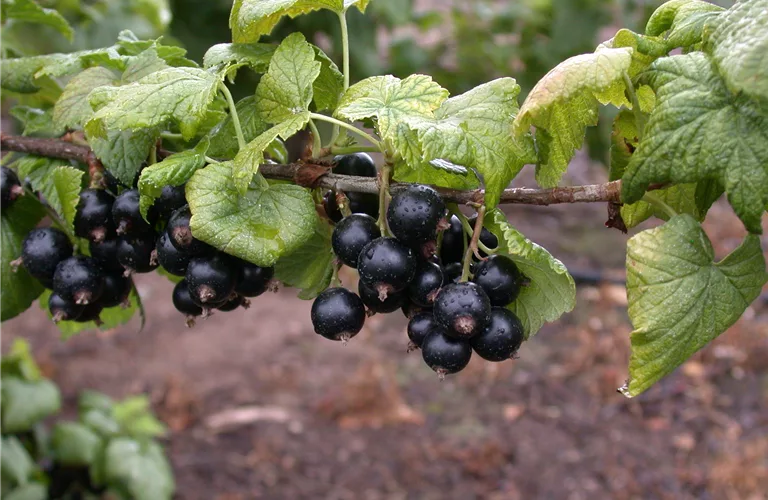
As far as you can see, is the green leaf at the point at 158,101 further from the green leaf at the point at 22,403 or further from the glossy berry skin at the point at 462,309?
the green leaf at the point at 22,403

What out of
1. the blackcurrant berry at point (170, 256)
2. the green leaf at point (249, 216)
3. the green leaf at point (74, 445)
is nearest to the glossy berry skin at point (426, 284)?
the green leaf at point (249, 216)

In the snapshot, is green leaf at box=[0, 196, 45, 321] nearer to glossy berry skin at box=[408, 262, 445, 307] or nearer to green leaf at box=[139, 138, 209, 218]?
green leaf at box=[139, 138, 209, 218]

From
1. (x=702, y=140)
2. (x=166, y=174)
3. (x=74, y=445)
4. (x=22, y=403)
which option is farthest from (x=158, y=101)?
(x=74, y=445)

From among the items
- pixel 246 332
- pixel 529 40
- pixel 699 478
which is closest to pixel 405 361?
pixel 246 332

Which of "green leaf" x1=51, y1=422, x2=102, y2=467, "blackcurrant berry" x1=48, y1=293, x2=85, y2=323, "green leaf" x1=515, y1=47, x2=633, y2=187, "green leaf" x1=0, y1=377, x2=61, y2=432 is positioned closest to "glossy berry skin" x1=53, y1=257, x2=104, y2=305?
"blackcurrant berry" x1=48, y1=293, x2=85, y2=323

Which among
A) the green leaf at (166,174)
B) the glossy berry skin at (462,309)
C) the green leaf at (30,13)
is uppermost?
the green leaf at (166,174)

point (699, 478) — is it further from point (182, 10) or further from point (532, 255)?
point (182, 10)
